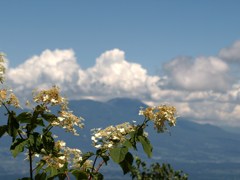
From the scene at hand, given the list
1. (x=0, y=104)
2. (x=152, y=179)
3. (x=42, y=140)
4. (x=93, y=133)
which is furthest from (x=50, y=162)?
(x=152, y=179)

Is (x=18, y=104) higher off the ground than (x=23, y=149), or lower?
higher

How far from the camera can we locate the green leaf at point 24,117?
7903 millimetres

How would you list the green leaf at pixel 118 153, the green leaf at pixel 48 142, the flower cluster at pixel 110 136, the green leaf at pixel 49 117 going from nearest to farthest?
the green leaf at pixel 118 153 → the green leaf at pixel 49 117 → the flower cluster at pixel 110 136 → the green leaf at pixel 48 142

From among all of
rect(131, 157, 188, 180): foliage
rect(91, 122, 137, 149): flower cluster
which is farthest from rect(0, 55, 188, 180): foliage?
rect(131, 157, 188, 180): foliage

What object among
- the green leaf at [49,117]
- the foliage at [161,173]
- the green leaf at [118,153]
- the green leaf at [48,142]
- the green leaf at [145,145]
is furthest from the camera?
the foliage at [161,173]

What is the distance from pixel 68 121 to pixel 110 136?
87 centimetres

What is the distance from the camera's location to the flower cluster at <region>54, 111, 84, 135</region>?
804 cm

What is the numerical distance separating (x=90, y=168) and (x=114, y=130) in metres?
1.01

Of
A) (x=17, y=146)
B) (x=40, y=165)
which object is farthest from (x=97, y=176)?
(x=17, y=146)

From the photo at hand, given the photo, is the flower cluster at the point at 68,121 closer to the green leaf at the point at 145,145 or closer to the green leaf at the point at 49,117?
the green leaf at the point at 49,117

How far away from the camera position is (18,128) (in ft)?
26.5

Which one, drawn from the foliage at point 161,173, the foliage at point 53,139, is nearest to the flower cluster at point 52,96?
the foliage at point 53,139

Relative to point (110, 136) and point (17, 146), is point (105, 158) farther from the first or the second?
point (17, 146)

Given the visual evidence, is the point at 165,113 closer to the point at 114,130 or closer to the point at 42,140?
the point at 114,130
